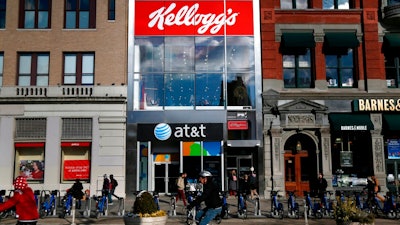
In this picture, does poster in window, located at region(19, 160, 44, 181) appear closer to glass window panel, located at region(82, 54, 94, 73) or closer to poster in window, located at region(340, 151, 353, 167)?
glass window panel, located at region(82, 54, 94, 73)

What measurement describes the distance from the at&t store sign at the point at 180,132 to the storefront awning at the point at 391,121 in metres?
9.76

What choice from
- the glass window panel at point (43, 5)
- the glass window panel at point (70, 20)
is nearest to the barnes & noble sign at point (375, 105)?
the glass window panel at point (70, 20)

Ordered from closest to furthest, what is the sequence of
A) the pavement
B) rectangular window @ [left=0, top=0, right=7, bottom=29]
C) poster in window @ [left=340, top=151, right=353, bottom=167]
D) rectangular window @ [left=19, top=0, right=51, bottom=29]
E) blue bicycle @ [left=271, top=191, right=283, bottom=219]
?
the pavement → blue bicycle @ [left=271, top=191, right=283, bottom=219] → poster in window @ [left=340, top=151, right=353, bottom=167] → rectangular window @ [left=19, top=0, right=51, bottom=29] → rectangular window @ [left=0, top=0, right=7, bottom=29]

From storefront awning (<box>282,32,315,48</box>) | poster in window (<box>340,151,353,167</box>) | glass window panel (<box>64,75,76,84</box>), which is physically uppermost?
storefront awning (<box>282,32,315,48</box>)

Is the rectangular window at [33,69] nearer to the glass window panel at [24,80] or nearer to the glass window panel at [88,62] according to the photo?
the glass window panel at [24,80]

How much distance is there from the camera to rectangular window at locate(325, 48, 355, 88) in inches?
1061

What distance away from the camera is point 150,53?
26922mm

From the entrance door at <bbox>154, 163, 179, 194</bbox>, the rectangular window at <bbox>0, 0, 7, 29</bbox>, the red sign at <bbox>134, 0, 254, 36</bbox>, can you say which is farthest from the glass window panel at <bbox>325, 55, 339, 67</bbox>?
the rectangular window at <bbox>0, 0, 7, 29</bbox>

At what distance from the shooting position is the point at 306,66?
2702 cm

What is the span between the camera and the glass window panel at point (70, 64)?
88.5 feet

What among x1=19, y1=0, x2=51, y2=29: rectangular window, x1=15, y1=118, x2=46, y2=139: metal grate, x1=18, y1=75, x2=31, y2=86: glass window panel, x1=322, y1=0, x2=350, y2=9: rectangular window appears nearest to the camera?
x1=15, y1=118, x2=46, y2=139: metal grate

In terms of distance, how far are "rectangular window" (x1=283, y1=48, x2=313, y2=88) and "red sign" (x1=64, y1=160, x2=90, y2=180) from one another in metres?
13.2

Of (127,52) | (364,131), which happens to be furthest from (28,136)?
(364,131)

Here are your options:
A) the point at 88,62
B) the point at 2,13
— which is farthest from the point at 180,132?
the point at 2,13
